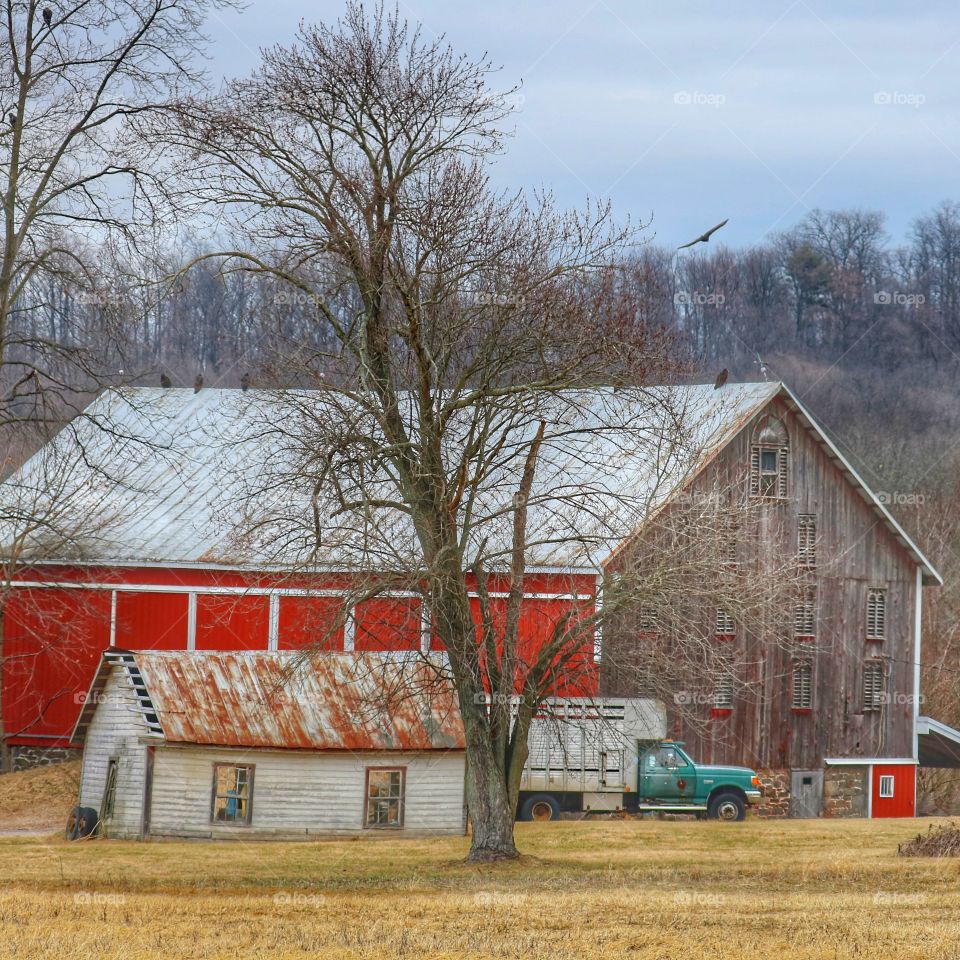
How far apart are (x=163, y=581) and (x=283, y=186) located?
16179 mm

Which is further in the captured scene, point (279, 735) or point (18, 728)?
point (18, 728)

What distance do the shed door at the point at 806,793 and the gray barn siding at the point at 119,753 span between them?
1566 cm

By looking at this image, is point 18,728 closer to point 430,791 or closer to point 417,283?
point 430,791

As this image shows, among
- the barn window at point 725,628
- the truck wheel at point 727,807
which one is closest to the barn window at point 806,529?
the barn window at point 725,628

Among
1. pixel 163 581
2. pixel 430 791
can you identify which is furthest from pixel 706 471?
pixel 163 581

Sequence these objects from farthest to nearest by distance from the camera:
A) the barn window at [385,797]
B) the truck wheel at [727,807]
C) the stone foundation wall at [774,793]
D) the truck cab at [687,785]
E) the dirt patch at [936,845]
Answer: the stone foundation wall at [774,793]
the truck wheel at [727,807]
the truck cab at [687,785]
the barn window at [385,797]
the dirt patch at [936,845]

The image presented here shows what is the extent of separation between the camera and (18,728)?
3431cm

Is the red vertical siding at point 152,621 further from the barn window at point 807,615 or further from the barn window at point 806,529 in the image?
the barn window at point 806,529

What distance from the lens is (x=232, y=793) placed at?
26891 mm

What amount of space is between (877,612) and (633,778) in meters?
8.94

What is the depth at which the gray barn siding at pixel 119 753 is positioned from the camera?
26438 mm

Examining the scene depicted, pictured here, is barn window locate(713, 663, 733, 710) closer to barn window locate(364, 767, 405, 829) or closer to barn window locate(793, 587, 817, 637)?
barn window locate(793, 587, 817, 637)

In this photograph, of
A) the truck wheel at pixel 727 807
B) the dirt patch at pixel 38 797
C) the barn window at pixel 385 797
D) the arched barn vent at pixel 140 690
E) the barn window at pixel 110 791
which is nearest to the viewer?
the arched barn vent at pixel 140 690

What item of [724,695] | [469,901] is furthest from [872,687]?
[469,901]
